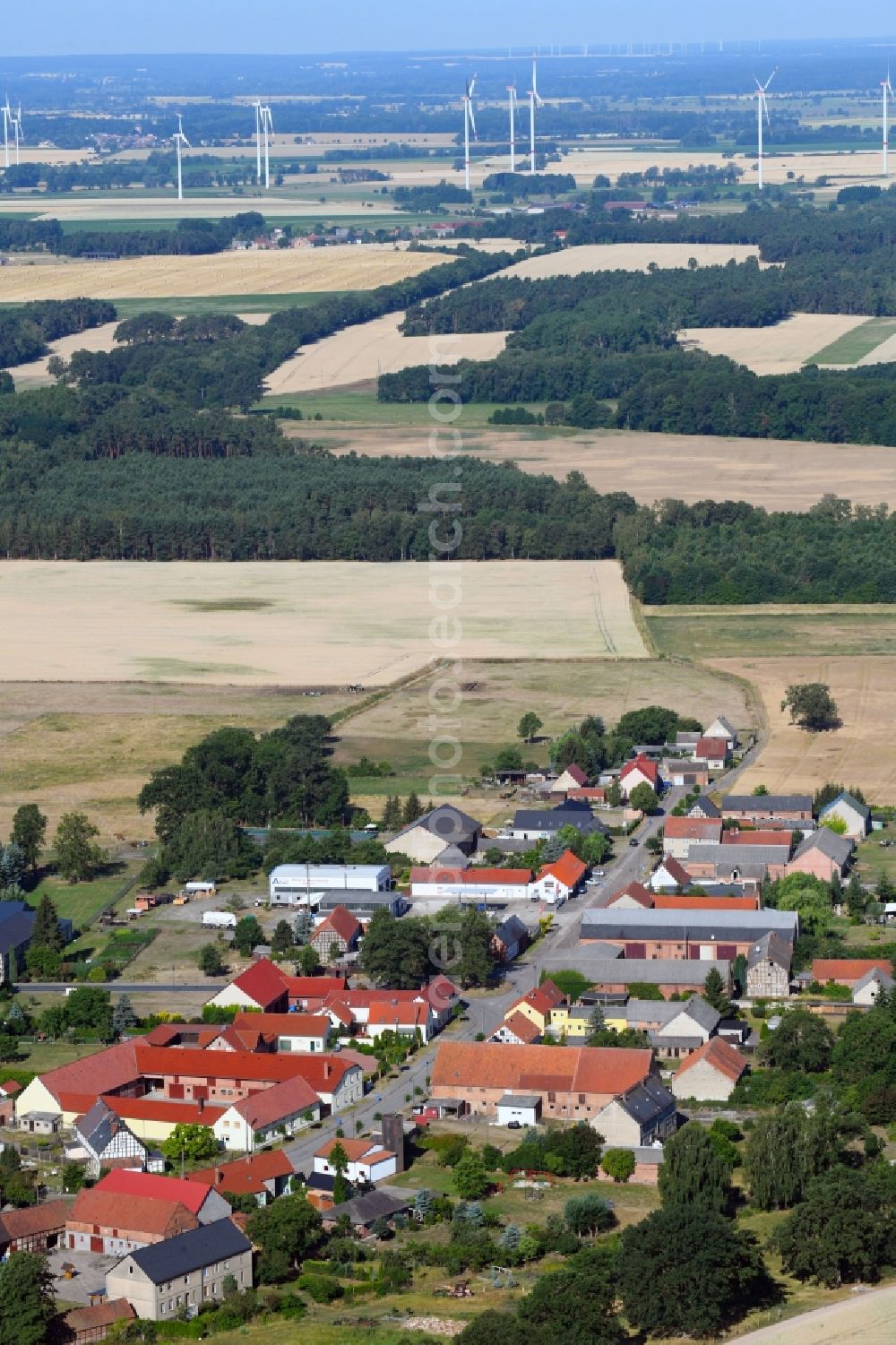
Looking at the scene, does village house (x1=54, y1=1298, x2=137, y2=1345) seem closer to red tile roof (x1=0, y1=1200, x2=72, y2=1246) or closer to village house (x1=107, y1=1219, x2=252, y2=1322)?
village house (x1=107, y1=1219, x2=252, y2=1322)

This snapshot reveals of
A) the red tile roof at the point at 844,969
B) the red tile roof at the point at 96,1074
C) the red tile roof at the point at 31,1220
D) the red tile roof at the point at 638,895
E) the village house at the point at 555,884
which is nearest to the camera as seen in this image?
the red tile roof at the point at 31,1220

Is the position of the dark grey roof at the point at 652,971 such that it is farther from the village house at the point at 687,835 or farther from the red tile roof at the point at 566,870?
the village house at the point at 687,835

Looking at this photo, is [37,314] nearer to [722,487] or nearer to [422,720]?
[722,487]

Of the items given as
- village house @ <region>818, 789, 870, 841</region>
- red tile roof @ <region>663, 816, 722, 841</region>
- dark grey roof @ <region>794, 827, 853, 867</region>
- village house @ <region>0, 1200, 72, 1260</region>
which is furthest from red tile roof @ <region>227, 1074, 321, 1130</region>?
village house @ <region>818, 789, 870, 841</region>

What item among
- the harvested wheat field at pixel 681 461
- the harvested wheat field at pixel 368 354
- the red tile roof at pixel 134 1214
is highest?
the harvested wheat field at pixel 368 354

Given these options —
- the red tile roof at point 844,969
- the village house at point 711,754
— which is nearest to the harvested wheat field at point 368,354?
the village house at point 711,754

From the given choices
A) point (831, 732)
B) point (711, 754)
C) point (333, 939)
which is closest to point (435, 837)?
point (333, 939)
